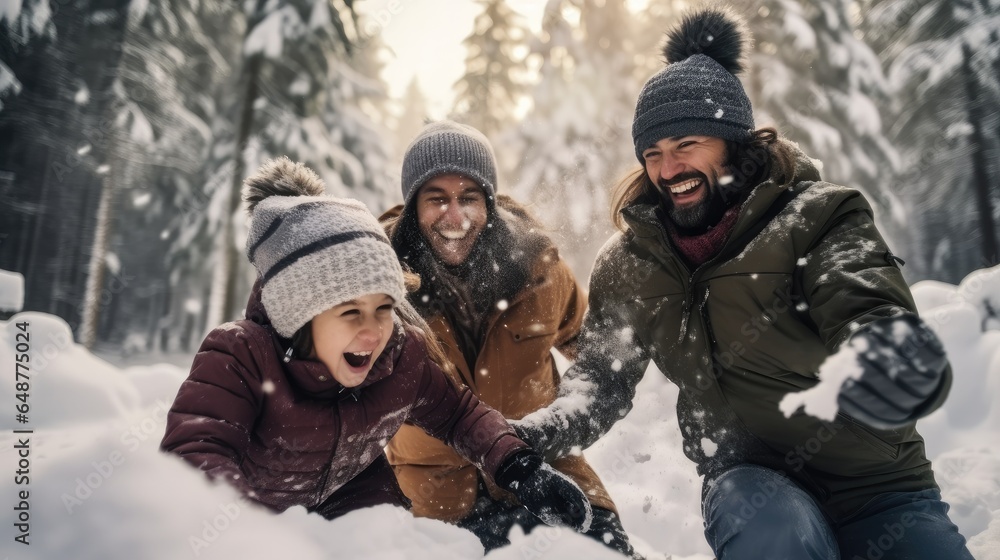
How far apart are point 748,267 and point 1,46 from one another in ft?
39.3

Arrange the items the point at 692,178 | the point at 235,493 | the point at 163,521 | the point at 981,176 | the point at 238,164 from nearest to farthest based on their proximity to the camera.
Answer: the point at 163,521 < the point at 235,493 < the point at 692,178 < the point at 238,164 < the point at 981,176

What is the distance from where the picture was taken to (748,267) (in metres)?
2.39

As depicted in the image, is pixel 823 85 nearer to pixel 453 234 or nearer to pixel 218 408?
pixel 453 234

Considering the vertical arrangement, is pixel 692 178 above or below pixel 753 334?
above

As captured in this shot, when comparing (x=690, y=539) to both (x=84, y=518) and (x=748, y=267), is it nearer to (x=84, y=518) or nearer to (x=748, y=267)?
(x=748, y=267)

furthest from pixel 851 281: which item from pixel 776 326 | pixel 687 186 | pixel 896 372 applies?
pixel 687 186

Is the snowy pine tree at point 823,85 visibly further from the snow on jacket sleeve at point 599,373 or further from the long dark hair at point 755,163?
the snow on jacket sleeve at point 599,373

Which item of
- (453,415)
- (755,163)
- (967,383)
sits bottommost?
(967,383)

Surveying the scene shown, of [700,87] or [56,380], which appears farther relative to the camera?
[56,380]

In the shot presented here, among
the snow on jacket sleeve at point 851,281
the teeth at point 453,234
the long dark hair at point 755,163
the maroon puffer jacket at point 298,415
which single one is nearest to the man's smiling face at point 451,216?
the teeth at point 453,234

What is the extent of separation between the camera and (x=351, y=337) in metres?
2.47

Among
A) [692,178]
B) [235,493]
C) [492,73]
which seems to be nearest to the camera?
[235,493]

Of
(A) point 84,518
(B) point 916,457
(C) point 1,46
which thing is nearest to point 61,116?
(C) point 1,46

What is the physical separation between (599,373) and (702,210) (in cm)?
105
